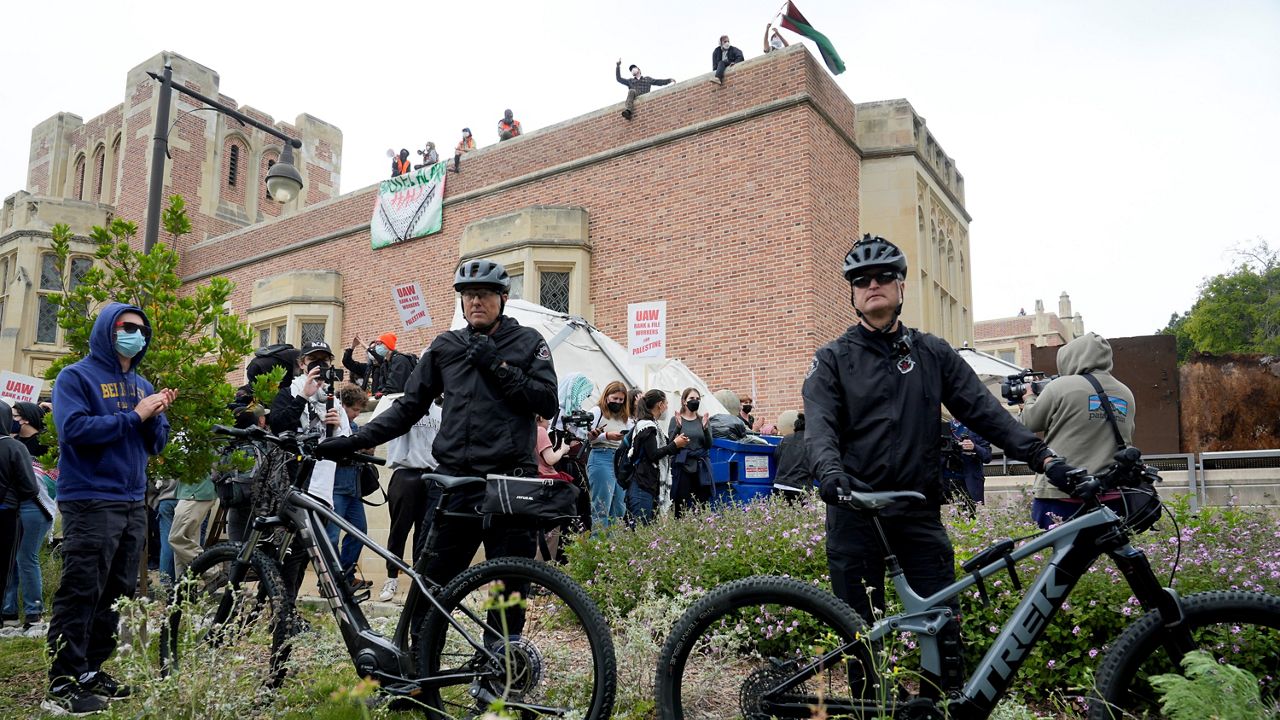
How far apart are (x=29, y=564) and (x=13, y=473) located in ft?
3.38

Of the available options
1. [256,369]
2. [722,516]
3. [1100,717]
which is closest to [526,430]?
[1100,717]

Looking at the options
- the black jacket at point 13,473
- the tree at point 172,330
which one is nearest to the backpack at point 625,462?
the tree at point 172,330

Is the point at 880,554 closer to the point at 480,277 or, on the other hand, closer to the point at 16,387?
the point at 480,277

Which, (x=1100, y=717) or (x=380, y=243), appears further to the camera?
(x=380, y=243)

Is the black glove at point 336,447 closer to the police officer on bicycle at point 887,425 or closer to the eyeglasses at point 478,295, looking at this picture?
the eyeglasses at point 478,295

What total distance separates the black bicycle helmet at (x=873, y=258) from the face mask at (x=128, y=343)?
3744 millimetres

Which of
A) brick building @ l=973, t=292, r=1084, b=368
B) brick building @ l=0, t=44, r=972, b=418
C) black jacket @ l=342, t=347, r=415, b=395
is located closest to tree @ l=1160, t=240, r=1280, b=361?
brick building @ l=973, t=292, r=1084, b=368

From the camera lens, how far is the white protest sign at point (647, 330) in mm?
11156

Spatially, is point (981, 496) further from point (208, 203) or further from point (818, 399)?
point (208, 203)

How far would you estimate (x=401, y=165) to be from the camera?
2017 cm

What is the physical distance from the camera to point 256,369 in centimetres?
716

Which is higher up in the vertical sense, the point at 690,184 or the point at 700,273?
the point at 690,184

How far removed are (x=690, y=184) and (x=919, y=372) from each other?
1235 cm

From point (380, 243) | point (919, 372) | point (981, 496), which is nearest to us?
point (919, 372)
